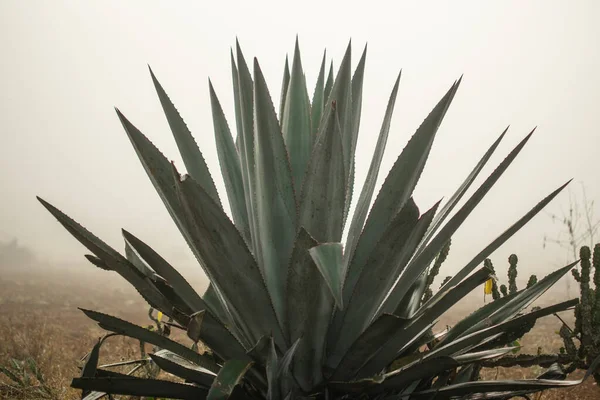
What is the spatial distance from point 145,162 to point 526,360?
60.4 inches

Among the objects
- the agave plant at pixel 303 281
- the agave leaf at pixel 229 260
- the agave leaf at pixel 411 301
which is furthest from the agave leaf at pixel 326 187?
the agave leaf at pixel 411 301

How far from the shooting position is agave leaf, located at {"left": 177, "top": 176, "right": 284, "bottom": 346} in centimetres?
131

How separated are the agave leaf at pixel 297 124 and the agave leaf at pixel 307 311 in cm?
45

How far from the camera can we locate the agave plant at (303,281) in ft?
4.46

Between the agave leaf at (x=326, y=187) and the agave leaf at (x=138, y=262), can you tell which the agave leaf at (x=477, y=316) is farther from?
the agave leaf at (x=138, y=262)

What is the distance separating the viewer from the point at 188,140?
1.88 meters

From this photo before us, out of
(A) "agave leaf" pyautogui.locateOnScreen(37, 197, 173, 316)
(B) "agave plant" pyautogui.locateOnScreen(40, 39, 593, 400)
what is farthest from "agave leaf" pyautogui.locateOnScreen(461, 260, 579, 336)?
(A) "agave leaf" pyautogui.locateOnScreen(37, 197, 173, 316)

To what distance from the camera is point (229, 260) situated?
4.59 feet

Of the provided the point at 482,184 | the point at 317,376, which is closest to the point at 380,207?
the point at 482,184

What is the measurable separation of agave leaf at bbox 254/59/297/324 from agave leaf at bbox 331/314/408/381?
0.77ft

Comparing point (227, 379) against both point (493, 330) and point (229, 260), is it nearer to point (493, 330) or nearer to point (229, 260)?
point (229, 260)

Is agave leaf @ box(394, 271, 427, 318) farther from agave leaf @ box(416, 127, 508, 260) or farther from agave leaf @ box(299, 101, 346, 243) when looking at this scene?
agave leaf @ box(299, 101, 346, 243)

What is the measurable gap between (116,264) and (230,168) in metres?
0.67

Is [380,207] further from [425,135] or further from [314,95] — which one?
[314,95]
